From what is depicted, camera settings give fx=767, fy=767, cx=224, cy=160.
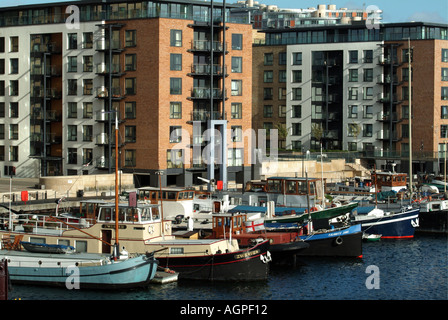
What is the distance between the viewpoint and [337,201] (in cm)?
7012

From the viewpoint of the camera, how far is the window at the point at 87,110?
8931 cm

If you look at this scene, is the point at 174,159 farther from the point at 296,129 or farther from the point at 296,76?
the point at 296,76

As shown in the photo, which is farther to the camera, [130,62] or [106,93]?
[106,93]

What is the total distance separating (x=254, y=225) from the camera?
5531cm

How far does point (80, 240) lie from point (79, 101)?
145 ft

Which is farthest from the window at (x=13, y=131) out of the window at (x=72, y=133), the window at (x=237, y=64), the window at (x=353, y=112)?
the window at (x=353, y=112)

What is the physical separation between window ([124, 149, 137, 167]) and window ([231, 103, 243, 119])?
508 inches

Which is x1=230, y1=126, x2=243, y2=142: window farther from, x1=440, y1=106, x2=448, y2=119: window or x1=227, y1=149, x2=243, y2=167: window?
x1=440, y1=106, x2=448, y2=119: window

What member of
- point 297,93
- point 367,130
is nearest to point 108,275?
point 367,130

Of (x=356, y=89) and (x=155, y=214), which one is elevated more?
(x=356, y=89)

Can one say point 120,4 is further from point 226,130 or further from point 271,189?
point 271,189

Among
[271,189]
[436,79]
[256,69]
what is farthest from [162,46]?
[436,79]

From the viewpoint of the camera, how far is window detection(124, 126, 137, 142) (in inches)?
3420

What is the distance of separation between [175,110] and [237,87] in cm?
901
